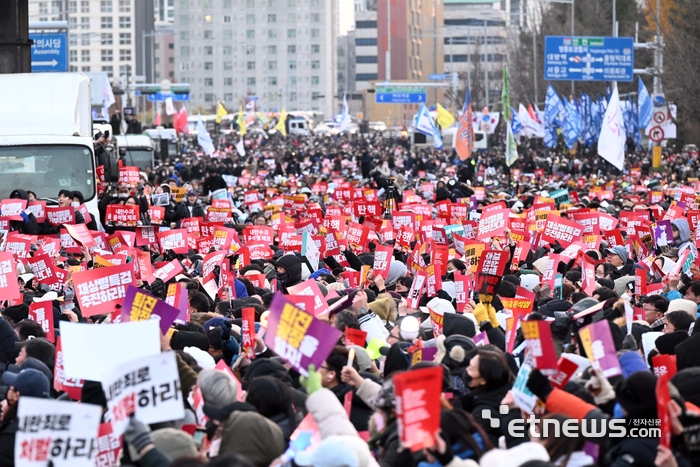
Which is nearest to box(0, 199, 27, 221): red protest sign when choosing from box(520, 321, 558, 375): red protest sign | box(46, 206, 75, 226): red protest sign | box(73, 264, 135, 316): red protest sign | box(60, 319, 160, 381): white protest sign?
box(46, 206, 75, 226): red protest sign

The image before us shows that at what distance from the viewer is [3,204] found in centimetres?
1625

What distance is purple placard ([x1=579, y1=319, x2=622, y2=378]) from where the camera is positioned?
20.0 feet

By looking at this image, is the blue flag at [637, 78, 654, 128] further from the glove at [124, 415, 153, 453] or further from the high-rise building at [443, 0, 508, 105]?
the high-rise building at [443, 0, 508, 105]

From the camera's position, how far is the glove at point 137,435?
18.0ft

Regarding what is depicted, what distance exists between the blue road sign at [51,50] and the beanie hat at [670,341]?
35.8 m

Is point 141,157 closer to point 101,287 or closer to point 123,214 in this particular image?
point 123,214

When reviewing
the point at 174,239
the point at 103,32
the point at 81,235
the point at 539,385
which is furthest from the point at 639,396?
the point at 103,32

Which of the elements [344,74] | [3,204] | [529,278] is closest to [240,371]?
[529,278]

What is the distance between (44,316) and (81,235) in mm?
5637

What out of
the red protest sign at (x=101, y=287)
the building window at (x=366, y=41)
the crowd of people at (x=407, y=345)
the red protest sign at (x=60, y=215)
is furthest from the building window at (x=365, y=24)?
the red protest sign at (x=101, y=287)

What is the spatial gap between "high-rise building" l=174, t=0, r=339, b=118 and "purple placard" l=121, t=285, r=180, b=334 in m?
166

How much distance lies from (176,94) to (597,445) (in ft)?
232

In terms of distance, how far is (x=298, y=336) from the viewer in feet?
19.3

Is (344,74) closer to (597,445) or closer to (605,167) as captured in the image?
(605,167)
